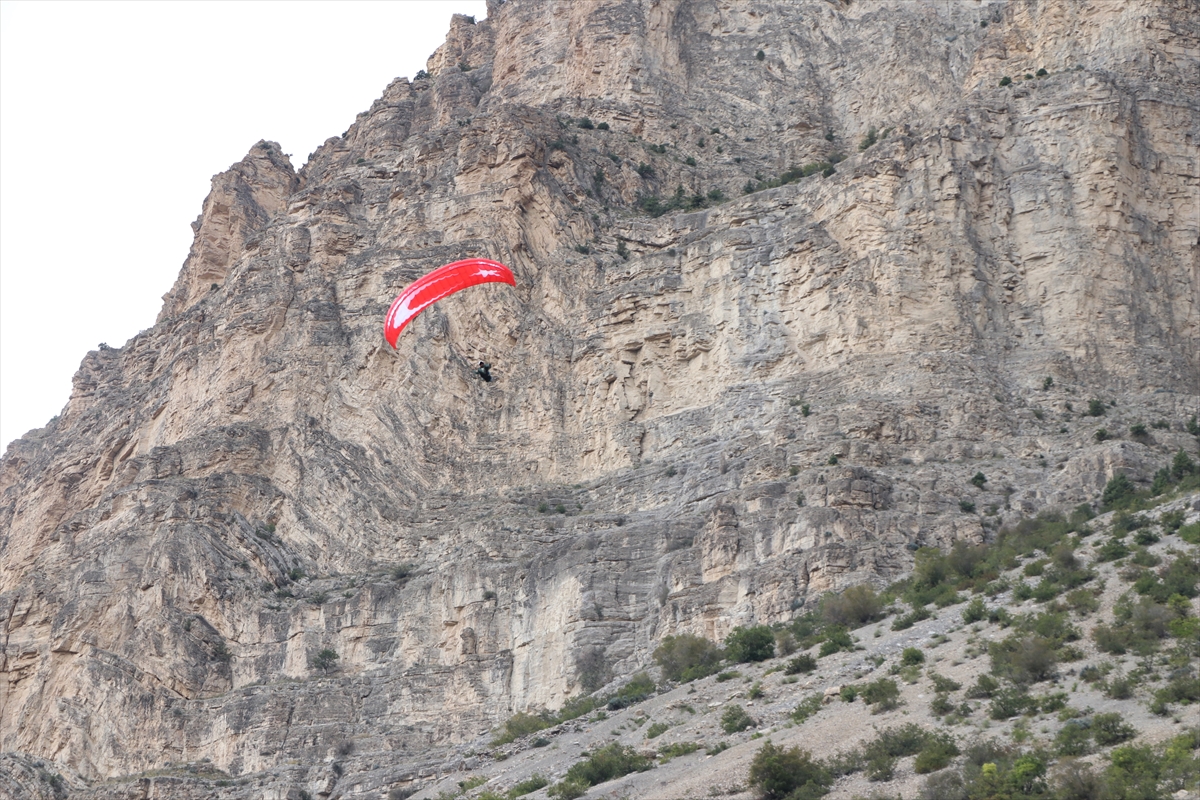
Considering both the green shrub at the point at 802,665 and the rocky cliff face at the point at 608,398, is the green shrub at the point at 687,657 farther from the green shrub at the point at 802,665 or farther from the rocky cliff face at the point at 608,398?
the green shrub at the point at 802,665

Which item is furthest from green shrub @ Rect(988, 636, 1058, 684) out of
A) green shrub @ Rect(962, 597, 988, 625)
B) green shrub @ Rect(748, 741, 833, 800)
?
green shrub @ Rect(748, 741, 833, 800)

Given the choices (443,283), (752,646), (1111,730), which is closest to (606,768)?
(752,646)

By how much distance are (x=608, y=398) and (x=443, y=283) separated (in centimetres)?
764

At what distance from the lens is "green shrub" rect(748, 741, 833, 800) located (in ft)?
100

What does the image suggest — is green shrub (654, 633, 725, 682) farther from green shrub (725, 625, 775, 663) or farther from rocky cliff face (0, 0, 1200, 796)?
rocky cliff face (0, 0, 1200, 796)

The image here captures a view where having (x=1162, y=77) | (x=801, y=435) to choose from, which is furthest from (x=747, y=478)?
(x=1162, y=77)

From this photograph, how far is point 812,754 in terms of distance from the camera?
3231 cm

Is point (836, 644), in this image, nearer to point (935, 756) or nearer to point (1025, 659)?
point (1025, 659)

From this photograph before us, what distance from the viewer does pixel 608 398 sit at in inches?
2244

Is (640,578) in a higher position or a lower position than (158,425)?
lower

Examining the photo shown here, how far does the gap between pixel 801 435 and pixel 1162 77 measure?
1735 centimetres

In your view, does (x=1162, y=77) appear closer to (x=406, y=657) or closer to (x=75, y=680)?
(x=406, y=657)

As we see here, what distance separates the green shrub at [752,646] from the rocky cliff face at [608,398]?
6.07 ft

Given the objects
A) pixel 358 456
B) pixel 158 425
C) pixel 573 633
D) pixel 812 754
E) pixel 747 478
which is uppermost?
pixel 158 425
